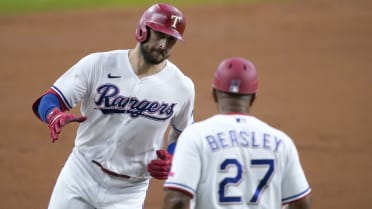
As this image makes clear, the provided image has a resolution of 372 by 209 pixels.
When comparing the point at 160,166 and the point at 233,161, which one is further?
the point at 160,166

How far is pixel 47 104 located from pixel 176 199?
1.65m

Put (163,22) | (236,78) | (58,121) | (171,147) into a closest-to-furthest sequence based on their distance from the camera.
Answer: (236,78)
(58,121)
(163,22)
(171,147)

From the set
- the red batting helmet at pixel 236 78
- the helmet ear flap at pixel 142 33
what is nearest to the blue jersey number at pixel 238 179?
the red batting helmet at pixel 236 78

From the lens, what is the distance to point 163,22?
5480mm

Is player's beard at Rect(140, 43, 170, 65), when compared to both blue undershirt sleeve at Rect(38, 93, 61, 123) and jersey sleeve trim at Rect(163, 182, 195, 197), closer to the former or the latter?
blue undershirt sleeve at Rect(38, 93, 61, 123)

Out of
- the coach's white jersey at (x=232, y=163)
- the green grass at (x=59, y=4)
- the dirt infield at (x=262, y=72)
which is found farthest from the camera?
the green grass at (x=59, y=4)

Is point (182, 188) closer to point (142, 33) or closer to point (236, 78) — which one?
point (236, 78)

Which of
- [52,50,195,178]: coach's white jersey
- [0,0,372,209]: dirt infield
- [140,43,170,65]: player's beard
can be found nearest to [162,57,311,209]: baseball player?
[140,43,170,65]: player's beard

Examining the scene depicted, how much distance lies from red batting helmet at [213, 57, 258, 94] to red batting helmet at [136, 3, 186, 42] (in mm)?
1179

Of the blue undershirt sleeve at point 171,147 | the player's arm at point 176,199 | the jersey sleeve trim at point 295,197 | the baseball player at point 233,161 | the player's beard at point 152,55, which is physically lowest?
the player's arm at point 176,199

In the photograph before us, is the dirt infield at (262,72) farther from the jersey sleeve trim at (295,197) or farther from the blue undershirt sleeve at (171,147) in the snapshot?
the jersey sleeve trim at (295,197)

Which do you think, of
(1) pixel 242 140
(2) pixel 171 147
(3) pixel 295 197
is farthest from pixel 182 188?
(2) pixel 171 147

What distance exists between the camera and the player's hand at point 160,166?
5551mm

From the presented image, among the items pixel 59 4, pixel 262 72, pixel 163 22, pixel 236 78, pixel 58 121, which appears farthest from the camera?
pixel 59 4
